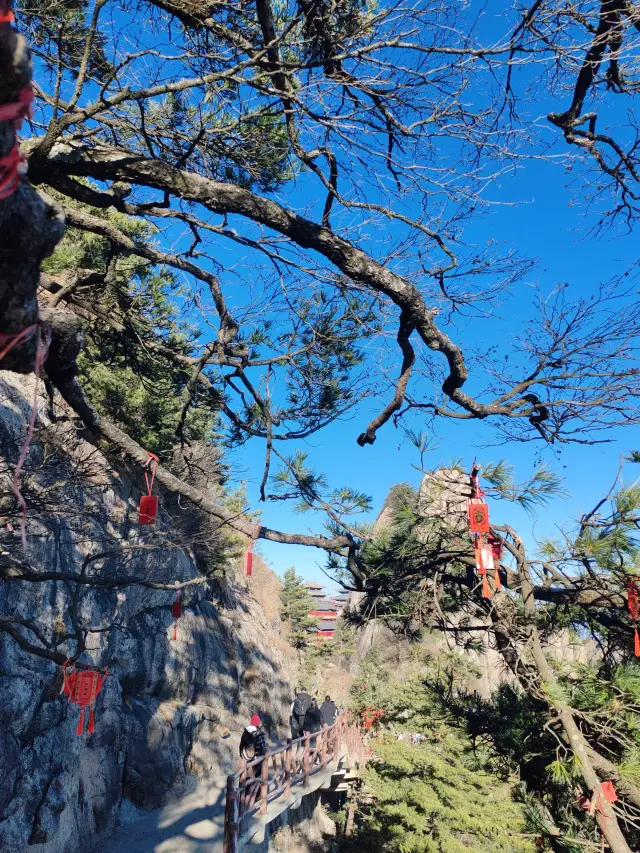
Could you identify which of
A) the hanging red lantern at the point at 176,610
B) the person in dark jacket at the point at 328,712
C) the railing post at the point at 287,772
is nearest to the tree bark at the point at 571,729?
the railing post at the point at 287,772

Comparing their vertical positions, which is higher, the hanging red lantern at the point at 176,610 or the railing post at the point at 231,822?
the hanging red lantern at the point at 176,610

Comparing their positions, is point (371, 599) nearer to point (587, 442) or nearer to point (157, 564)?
point (587, 442)

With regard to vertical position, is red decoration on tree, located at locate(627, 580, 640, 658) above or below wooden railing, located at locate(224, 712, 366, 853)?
above

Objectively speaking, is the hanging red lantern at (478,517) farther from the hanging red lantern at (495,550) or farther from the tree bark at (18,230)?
the tree bark at (18,230)

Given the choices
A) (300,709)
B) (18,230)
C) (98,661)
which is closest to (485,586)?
(18,230)

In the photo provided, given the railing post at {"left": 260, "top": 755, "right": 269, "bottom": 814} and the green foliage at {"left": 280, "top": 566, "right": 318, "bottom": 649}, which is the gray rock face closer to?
the railing post at {"left": 260, "top": 755, "right": 269, "bottom": 814}

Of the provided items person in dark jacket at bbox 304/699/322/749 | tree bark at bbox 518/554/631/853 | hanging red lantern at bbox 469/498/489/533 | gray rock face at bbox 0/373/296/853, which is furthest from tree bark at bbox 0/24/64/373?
person in dark jacket at bbox 304/699/322/749

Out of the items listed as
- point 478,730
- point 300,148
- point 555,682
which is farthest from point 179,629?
point 300,148

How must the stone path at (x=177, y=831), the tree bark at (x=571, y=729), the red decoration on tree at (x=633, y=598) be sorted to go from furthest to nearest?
the stone path at (x=177, y=831)
the red decoration on tree at (x=633, y=598)
the tree bark at (x=571, y=729)

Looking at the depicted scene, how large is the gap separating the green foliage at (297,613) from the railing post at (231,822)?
19.0 meters

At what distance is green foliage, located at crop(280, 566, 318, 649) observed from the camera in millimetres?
24078

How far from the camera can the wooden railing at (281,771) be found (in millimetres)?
5623

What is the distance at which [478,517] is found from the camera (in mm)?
3090

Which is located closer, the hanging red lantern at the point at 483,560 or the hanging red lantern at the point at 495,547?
the hanging red lantern at the point at 483,560
